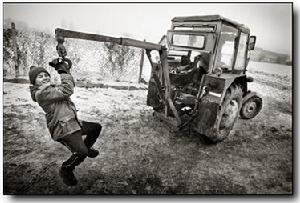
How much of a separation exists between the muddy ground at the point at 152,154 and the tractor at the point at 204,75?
223 mm

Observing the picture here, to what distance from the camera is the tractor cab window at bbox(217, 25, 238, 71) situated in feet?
8.62

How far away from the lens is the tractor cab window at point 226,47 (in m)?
2.63

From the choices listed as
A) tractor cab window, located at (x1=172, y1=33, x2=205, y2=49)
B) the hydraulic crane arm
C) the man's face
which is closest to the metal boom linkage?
the hydraulic crane arm

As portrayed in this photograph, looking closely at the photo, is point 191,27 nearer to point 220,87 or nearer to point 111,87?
point 220,87

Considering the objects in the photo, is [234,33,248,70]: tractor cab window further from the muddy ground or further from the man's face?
the man's face

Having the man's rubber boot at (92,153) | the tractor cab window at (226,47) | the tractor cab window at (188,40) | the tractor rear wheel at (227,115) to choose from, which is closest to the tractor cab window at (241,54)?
the tractor cab window at (226,47)

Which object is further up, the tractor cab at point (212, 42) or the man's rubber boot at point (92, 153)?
the tractor cab at point (212, 42)

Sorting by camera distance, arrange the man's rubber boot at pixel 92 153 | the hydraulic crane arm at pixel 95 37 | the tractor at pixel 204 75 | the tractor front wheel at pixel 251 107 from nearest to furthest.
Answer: the hydraulic crane arm at pixel 95 37, the man's rubber boot at pixel 92 153, the tractor at pixel 204 75, the tractor front wheel at pixel 251 107

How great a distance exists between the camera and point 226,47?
2.71 metres

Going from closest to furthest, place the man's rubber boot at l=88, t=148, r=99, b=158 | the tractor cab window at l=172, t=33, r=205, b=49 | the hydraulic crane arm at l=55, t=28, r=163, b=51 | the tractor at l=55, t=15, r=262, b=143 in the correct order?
the hydraulic crane arm at l=55, t=28, r=163, b=51
the man's rubber boot at l=88, t=148, r=99, b=158
the tractor at l=55, t=15, r=262, b=143
the tractor cab window at l=172, t=33, r=205, b=49

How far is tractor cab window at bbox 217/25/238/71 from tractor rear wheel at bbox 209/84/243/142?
0.90 feet

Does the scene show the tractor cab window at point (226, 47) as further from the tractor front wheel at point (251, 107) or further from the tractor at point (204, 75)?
the tractor front wheel at point (251, 107)

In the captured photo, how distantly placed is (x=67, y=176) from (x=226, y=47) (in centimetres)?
216

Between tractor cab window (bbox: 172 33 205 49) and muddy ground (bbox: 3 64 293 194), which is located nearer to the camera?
muddy ground (bbox: 3 64 293 194)
